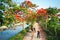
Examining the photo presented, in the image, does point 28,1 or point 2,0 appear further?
point 28,1

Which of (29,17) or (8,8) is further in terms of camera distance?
(29,17)

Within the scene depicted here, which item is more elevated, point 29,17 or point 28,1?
point 28,1

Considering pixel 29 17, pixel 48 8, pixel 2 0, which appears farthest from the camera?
pixel 48 8

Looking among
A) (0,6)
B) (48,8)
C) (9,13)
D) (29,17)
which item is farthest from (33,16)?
(48,8)

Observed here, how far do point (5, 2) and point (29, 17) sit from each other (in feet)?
18.2

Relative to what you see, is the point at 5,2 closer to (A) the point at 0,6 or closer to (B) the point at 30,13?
(A) the point at 0,6

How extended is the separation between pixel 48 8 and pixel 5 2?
627 inches

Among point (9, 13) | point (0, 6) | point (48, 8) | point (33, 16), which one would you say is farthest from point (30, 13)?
point (48, 8)

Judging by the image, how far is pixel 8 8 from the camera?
17.1 m

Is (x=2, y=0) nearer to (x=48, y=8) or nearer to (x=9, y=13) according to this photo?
(x=9, y=13)

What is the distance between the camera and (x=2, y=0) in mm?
15859

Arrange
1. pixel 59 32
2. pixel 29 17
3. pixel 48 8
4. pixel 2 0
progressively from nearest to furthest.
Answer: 1. pixel 2 0
2. pixel 59 32
3. pixel 29 17
4. pixel 48 8

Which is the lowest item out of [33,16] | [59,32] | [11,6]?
[59,32]

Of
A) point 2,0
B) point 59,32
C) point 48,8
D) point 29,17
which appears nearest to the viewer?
point 2,0
